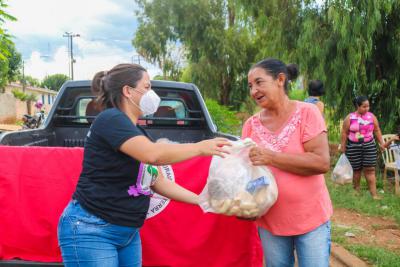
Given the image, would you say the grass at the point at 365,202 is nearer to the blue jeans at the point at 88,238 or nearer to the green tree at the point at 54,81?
the blue jeans at the point at 88,238

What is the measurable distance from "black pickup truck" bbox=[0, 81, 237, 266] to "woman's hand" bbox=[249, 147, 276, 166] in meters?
2.75

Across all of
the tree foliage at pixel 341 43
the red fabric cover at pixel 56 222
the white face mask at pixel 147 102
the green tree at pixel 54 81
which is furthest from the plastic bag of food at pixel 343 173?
the green tree at pixel 54 81

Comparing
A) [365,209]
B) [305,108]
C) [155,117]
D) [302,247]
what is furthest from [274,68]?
[365,209]

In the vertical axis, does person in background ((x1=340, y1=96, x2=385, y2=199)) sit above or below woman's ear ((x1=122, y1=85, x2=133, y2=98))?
below

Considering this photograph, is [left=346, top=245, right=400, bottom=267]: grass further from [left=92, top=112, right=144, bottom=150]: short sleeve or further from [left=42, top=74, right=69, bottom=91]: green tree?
[left=42, top=74, right=69, bottom=91]: green tree

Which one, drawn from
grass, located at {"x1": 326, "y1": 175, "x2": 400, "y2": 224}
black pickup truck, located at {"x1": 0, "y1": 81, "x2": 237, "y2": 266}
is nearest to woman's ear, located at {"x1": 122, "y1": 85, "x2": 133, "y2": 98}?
black pickup truck, located at {"x1": 0, "y1": 81, "x2": 237, "y2": 266}

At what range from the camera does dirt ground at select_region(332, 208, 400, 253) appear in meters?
5.01

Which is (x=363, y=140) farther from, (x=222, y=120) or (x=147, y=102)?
(x=147, y=102)

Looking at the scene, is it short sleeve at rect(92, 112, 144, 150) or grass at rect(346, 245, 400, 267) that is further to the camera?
grass at rect(346, 245, 400, 267)

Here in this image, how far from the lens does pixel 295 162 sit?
2188mm

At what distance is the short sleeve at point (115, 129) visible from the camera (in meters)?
1.92

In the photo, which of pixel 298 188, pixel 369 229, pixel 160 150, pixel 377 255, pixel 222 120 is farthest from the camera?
pixel 222 120

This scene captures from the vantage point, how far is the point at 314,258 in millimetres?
2270

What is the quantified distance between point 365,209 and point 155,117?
11.3ft
